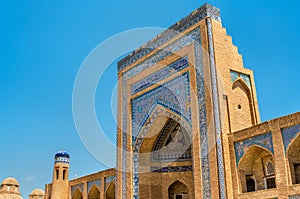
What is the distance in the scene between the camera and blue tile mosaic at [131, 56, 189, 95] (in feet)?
33.1

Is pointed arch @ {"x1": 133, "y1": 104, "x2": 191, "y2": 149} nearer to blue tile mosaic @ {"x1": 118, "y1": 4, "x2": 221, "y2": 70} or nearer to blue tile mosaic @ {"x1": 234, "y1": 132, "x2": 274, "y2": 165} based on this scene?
blue tile mosaic @ {"x1": 234, "y1": 132, "x2": 274, "y2": 165}

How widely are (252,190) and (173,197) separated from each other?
3.49m

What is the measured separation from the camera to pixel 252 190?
845 centimetres

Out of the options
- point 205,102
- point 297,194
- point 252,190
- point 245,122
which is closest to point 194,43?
point 205,102

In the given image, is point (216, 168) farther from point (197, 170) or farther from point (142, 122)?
point (142, 122)

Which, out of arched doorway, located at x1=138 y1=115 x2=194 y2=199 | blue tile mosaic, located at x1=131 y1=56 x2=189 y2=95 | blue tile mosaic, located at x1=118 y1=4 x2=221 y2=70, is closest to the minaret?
arched doorway, located at x1=138 y1=115 x2=194 y2=199

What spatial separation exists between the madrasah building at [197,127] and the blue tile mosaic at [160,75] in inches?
1.1

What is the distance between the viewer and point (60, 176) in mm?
18422

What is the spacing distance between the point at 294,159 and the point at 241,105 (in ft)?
7.80

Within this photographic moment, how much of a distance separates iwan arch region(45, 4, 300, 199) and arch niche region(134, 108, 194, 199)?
3 cm

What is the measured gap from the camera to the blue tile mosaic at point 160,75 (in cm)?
1009

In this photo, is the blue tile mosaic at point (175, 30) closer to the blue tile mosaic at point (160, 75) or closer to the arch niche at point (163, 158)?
the blue tile mosaic at point (160, 75)

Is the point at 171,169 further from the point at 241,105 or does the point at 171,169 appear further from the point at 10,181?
the point at 10,181

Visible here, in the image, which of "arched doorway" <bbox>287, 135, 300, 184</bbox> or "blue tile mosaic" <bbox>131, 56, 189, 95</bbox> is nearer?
"arched doorway" <bbox>287, 135, 300, 184</bbox>
